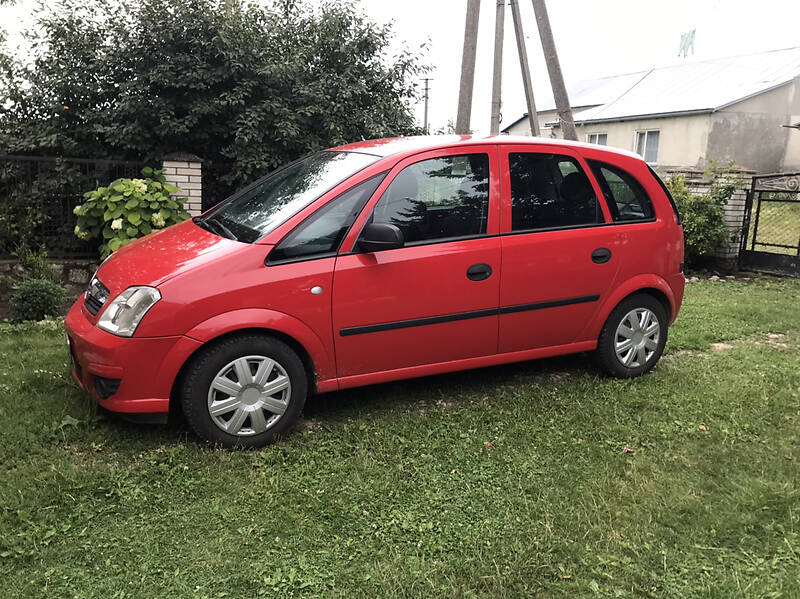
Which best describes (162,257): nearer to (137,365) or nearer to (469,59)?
(137,365)

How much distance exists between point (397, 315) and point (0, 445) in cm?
229

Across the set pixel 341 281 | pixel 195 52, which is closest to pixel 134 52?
pixel 195 52

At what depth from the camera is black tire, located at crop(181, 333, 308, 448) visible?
3.54 meters

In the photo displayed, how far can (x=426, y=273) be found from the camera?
401 centimetres

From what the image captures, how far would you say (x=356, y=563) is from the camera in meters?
2.75

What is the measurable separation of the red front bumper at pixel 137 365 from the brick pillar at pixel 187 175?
13.2 feet

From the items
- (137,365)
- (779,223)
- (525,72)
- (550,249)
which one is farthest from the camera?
(525,72)

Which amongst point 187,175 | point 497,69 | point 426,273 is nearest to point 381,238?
point 426,273

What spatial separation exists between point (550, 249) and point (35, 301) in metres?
4.79

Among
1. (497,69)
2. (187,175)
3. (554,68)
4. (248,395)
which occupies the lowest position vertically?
(248,395)

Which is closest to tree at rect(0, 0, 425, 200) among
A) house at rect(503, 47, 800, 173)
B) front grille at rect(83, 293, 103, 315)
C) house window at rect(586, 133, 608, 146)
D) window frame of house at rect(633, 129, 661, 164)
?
front grille at rect(83, 293, 103, 315)

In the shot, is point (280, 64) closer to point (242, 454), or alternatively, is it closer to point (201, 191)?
point (201, 191)

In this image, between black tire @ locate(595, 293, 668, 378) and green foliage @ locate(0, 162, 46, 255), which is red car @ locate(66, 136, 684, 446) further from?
green foliage @ locate(0, 162, 46, 255)

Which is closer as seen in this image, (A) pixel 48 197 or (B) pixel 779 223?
(A) pixel 48 197
